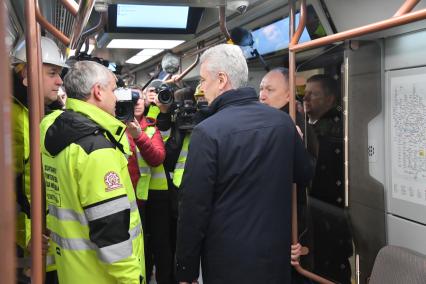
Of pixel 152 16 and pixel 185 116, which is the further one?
pixel 185 116

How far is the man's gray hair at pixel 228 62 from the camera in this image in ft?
5.83

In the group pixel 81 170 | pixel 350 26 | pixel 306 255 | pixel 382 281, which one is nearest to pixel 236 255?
pixel 382 281

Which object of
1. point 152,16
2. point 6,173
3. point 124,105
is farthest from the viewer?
point 152,16

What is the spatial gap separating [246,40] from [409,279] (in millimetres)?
1514

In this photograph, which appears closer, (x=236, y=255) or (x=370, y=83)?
(x=236, y=255)

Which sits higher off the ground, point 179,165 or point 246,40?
point 246,40

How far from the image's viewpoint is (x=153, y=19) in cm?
257

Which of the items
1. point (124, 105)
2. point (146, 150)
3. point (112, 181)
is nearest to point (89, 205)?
point (112, 181)

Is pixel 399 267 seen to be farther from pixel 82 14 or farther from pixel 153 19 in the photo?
pixel 153 19

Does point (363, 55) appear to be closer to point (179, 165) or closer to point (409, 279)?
point (409, 279)

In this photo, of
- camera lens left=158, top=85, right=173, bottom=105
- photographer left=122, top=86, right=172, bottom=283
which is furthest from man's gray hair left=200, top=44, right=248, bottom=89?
camera lens left=158, top=85, right=173, bottom=105

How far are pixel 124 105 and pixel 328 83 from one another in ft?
3.89

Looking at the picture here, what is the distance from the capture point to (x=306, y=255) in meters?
2.39

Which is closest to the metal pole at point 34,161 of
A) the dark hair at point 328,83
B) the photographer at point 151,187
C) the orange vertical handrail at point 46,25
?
the orange vertical handrail at point 46,25
